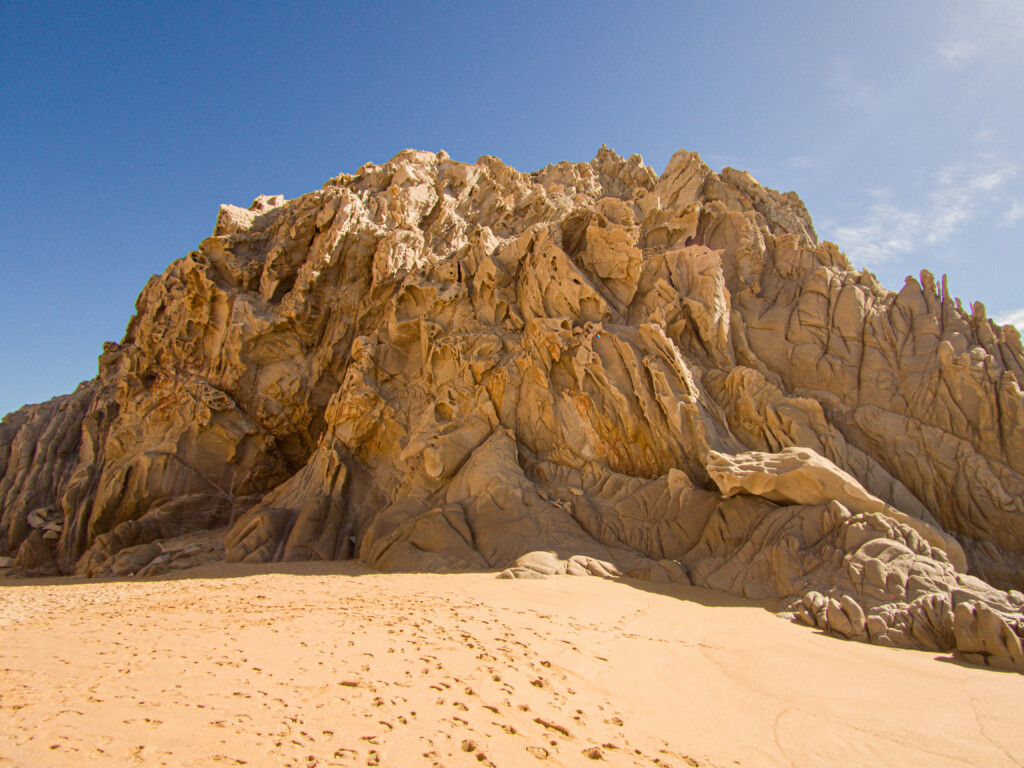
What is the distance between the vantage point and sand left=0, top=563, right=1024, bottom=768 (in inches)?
127

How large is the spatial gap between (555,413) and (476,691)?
11.2 m

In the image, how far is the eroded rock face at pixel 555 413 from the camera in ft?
33.9

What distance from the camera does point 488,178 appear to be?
26.1 m

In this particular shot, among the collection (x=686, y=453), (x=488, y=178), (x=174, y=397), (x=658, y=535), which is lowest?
(x=658, y=535)

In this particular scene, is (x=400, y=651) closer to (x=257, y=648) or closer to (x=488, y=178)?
(x=257, y=648)

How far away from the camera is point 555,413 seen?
15.2m

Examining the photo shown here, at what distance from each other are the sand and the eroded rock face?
7.63 feet

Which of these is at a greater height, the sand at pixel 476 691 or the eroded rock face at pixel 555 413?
the eroded rock face at pixel 555 413

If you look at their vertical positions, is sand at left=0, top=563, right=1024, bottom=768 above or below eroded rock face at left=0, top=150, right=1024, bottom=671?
below

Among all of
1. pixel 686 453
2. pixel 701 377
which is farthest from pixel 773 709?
pixel 701 377

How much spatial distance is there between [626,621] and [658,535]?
5194 millimetres

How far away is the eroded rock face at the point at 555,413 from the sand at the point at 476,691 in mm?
2325

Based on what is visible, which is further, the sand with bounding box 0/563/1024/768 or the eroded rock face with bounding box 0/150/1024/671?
the eroded rock face with bounding box 0/150/1024/671

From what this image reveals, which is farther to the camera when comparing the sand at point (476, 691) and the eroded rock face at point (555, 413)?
the eroded rock face at point (555, 413)
